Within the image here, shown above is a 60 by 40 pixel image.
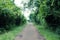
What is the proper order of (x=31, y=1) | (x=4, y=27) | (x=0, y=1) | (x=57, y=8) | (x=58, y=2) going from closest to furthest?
(x=58, y=2), (x=57, y=8), (x=0, y=1), (x=4, y=27), (x=31, y=1)

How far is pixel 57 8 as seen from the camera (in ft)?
70.3

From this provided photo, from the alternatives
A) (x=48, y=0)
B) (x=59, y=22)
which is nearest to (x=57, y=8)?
(x=48, y=0)

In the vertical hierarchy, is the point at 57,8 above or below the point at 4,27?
above

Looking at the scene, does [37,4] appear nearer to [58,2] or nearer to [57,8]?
[57,8]

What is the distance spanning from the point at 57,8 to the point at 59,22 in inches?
182

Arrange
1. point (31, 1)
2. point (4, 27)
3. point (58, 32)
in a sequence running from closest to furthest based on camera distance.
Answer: point (58, 32) → point (4, 27) → point (31, 1)

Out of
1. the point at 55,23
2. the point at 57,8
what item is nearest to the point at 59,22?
the point at 55,23

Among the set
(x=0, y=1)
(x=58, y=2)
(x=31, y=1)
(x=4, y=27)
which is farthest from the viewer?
(x=31, y=1)

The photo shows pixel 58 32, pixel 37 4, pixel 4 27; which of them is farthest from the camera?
pixel 37 4

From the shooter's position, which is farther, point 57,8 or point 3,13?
point 3,13

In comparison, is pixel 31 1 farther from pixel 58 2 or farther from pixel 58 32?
pixel 58 2

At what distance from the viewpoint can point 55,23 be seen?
1077 inches

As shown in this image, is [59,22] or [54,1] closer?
[54,1]

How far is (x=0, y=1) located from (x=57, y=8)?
7.90 meters
